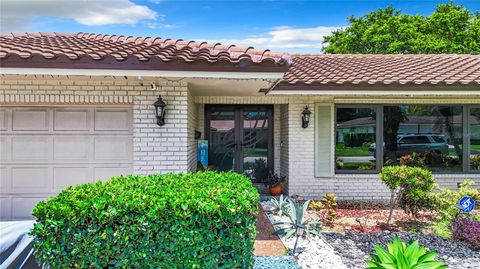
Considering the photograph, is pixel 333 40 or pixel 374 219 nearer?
pixel 374 219

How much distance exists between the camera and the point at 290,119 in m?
9.30

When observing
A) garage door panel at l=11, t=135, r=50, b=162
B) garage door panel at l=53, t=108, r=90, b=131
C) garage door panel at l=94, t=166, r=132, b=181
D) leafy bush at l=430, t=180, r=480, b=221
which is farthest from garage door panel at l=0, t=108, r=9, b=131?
leafy bush at l=430, t=180, r=480, b=221

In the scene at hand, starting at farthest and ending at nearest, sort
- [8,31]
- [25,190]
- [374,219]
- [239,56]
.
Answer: [8,31]
[374,219]
[25,190]
[239,56]

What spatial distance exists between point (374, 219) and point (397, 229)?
743mm

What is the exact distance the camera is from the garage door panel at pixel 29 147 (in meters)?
6.54

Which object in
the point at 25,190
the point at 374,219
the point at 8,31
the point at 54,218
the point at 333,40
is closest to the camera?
the point at 54,218

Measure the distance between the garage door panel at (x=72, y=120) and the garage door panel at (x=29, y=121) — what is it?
0.21 metres

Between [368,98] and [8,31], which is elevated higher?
[8,31]

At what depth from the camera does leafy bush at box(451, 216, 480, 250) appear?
566 centimetres

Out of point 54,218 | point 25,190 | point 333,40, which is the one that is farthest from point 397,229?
point 333,40

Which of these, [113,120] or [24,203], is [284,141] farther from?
[24,203]

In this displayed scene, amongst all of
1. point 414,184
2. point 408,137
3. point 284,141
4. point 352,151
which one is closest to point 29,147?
point 284,141

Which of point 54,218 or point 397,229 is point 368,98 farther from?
point 54,218

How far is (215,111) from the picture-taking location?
1055cm
